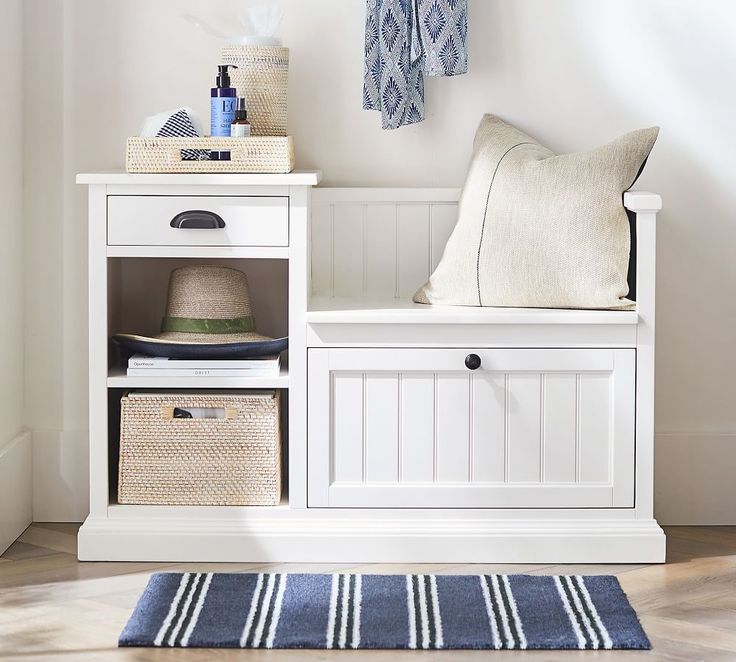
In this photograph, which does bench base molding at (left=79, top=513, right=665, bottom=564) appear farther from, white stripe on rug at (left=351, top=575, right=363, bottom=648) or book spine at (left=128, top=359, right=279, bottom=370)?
book spine at (left=128, top=359, right=279, bottom=370)

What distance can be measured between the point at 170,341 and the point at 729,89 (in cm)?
149

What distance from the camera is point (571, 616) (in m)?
2.04

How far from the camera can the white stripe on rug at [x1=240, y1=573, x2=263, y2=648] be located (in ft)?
6.38

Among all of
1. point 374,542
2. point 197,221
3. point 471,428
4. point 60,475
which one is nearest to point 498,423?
point 471,428

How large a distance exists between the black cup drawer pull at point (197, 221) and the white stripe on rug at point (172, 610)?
0.74 metres

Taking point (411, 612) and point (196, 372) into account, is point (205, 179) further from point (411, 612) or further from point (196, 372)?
point (411, 612)

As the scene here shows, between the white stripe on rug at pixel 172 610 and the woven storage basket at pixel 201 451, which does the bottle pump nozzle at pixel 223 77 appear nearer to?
the woven storage basket at pixel 201 451

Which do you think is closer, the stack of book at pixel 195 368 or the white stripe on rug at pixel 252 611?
the white stripe on rug at pixel 252 611

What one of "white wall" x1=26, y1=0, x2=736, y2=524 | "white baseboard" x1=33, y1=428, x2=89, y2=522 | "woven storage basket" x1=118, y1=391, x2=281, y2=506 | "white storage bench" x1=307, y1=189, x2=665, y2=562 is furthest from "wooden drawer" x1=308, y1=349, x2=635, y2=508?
"white baseboard" x1=33, y1=428, x2=89, y2=522

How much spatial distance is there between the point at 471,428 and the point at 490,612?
43 cm

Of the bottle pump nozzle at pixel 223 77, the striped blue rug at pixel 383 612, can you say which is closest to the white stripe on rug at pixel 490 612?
the striped blue rug at pixel 383 612

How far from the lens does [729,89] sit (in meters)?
2.63

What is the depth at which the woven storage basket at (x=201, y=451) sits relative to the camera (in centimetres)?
236

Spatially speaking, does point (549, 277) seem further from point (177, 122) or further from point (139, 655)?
point (139, 655)
